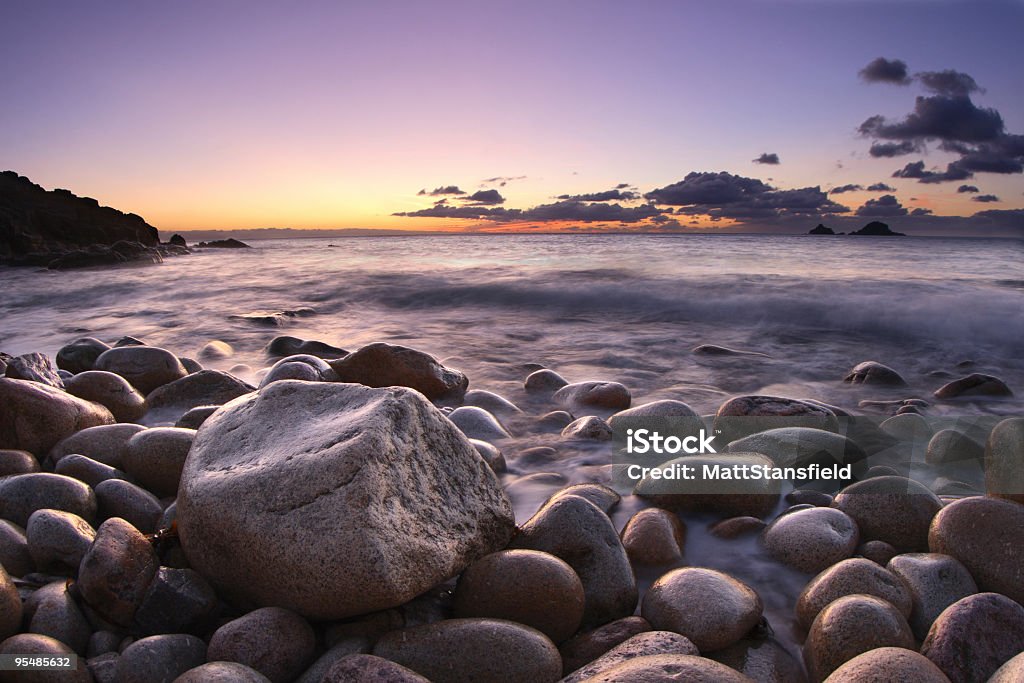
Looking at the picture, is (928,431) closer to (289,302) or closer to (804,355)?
(804,355)

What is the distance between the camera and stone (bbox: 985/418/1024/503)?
8.39ft

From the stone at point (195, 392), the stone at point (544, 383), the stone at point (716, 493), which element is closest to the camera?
the stone at point (716, 493)

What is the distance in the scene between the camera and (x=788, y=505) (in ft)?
9.87

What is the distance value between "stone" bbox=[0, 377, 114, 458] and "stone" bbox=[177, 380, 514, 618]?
1.47 meters

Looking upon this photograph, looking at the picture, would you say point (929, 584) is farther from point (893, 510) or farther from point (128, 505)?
point (128, 505)

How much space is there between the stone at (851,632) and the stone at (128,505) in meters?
2.46

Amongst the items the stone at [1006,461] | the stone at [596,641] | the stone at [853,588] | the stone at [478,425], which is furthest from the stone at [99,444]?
the stone at [1006,461]

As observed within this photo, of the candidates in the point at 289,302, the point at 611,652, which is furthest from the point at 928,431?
the point at 289,302

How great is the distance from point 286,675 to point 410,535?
496 millimetres

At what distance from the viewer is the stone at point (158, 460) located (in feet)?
9.57

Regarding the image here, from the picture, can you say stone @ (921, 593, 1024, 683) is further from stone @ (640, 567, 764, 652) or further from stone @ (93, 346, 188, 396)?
stone @ (93, 346, 188, 396)

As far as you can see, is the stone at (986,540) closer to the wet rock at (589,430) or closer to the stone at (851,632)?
the stone at (851,632)

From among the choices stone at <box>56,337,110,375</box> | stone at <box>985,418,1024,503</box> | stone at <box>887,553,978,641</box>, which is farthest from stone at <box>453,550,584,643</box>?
stone at <box>56,337,110,375</box>

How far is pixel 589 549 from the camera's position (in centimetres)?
230
